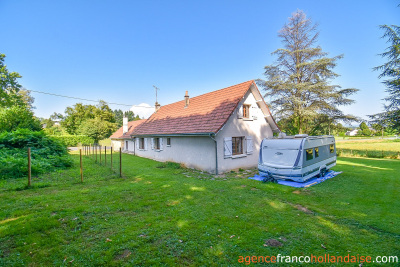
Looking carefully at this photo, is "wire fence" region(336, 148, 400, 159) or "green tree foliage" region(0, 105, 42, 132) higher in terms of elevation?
"green tree foliage" region(0, 105, 42, 132)

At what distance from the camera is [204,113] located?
1325cm

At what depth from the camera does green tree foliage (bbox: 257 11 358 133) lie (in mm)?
20422

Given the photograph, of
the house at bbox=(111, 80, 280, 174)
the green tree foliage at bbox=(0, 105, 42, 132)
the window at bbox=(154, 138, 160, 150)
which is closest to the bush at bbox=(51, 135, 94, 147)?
the green tree foliage at bbox=(0, 105, 42, 132)

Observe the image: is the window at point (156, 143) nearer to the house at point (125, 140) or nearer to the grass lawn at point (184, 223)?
the house at point (125, 140)

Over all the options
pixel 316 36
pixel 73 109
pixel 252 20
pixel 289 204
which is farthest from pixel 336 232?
pixel 73 109

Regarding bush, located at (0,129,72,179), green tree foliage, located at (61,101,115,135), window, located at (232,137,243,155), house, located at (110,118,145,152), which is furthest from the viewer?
green tree foliage, located at (61,101,115,135)

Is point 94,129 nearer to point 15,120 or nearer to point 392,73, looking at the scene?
point 15,120

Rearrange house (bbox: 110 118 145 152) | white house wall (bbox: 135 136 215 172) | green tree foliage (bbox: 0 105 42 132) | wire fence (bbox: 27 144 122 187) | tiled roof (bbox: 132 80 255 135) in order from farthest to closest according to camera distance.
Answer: house (bbox: 110 118 145 152), green tree foliage (bbox: 0 105 42 132), tiled roof (bbox: 132 80 255 135), white house wall (bbox: 135 136 215 172), wire fence (bbox: 27 144 122 187)

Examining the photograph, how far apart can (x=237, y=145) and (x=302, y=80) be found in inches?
606

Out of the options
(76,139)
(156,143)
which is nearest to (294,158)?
(156,143)

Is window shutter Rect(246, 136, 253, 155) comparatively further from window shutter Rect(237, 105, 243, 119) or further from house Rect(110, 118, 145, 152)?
house Rect(110, 118, 145, 152)

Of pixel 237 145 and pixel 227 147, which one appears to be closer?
pixel 227 147

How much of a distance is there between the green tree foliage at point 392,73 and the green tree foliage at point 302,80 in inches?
174

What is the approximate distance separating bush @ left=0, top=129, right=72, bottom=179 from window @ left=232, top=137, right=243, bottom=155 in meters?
11.2
